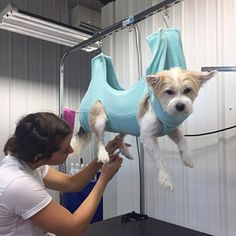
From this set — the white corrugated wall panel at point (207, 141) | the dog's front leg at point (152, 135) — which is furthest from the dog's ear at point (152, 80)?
the white corrugated wall panel at point (207, 141)

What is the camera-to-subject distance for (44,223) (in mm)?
864

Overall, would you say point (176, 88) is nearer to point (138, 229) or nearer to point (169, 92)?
point (169, 92)

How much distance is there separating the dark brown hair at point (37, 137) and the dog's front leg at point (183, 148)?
1.16ft

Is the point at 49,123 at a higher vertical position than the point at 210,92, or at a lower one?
lower

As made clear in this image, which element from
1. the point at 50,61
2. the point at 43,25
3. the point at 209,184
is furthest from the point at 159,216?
the point at 50,61

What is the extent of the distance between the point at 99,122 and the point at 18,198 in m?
0.38

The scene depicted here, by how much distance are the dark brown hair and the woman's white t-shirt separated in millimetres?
45

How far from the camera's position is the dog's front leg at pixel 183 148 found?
0.89 m

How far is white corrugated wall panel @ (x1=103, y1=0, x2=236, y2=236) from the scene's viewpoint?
1.49 metres

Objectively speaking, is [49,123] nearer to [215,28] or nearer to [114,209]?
[215,28]

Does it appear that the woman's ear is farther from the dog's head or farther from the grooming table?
the grooming table

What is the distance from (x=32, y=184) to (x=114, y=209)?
4.70 feet

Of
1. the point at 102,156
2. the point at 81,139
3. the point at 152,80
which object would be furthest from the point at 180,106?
the point at 81,139

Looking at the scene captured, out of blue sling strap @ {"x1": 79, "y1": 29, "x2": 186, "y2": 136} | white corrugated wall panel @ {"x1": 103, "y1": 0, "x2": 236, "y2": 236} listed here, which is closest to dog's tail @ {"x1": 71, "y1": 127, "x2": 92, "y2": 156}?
blue sling strap @ {"x1": 79, "y1": 29, "x2": 186, "y2": 136}
